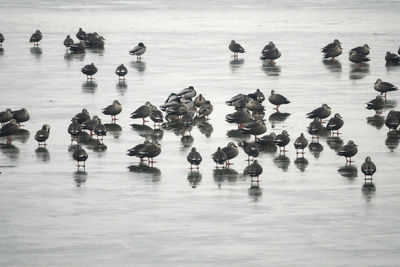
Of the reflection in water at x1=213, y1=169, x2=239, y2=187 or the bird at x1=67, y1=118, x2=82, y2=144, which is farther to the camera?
the bird at x1=67, y1=118, x2=82, y2=144

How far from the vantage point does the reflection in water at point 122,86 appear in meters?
44.1

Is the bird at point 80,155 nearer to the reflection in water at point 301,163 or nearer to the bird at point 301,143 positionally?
the reflection in water at point 301,163

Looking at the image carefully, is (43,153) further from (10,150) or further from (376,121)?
(376,121)

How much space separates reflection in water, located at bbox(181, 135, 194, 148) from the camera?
110ft

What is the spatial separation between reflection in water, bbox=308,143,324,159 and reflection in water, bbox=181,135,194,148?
3760 millimetres

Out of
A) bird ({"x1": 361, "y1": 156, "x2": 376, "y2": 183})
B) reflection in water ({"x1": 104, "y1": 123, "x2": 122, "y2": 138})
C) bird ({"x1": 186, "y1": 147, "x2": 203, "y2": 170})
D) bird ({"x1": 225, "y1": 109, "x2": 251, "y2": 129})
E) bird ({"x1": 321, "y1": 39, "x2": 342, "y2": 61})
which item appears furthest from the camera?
bird ({"x1": 321, "y1": 39, "x2": 342, "y2": 61})

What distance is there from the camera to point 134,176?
29516 mm

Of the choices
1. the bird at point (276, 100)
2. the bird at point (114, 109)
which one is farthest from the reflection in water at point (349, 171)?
the bird at point (114, 109)

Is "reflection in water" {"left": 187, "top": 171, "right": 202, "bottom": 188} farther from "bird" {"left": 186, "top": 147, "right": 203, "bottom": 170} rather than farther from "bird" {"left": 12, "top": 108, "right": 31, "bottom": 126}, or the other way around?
"bird" {"left": 12, "top": 108, "right": 31, "bottom": 126}

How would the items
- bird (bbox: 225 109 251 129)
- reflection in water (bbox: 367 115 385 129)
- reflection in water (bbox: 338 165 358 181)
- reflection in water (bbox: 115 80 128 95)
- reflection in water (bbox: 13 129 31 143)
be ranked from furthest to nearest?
reflection in water (bbox: 115 80 128 95) < reflection in water (bbox: 367 115 385 129) < bird (bbox: 225 109 251 129) < reflection in water (bbox: 13 129 31 143) < reflection in water (bbox: 338 165 358 181)

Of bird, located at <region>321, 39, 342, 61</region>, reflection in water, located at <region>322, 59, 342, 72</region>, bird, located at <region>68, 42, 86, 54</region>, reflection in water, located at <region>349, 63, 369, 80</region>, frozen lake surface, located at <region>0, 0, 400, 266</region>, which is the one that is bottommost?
frozen lake surface, located at <region>0, 0, 400, 266</region>

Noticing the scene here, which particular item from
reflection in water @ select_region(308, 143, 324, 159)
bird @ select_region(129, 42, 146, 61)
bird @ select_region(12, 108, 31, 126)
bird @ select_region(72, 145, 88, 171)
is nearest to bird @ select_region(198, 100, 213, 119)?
reflection in water @ select_region(308, 143, 324, 159)

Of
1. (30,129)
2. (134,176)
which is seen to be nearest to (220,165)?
(134,176)

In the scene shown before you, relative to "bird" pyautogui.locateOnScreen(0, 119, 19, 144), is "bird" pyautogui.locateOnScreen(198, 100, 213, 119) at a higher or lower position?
higher
